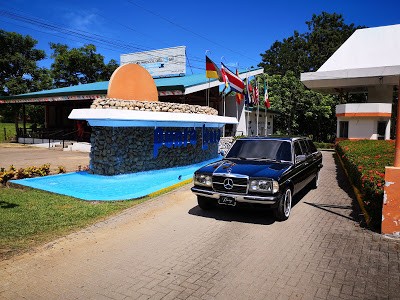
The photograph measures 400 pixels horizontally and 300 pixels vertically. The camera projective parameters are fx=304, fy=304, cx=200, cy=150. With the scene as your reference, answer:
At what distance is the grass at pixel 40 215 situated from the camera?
535cm

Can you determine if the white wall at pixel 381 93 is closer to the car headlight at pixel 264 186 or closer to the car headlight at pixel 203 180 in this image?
the car headlight at pixel 264 186

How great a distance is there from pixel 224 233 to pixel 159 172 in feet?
23.2

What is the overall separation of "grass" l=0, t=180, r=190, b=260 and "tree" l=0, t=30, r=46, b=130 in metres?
29.9

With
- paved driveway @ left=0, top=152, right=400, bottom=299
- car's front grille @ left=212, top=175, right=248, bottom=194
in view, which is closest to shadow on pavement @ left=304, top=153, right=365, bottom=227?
paved driveway @ left=0, top=152, right=400, bottom=299

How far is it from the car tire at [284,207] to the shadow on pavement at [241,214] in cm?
19

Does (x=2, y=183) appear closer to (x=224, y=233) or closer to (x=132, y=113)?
(x=132, y=113)

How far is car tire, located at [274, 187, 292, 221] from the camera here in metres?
6.30

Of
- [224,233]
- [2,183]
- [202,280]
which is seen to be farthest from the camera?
[2,183]

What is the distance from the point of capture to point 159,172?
1252 centimetres

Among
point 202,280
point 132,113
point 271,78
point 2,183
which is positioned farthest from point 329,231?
point 271,78

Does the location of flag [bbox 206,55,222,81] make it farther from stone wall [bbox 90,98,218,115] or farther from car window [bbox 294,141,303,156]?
car window [bbox 294,141,303,156]

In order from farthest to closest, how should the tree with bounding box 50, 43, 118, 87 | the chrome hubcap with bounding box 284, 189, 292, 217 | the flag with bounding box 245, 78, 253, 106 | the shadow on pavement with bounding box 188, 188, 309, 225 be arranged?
the tree with bounding box 50, 43, 118, 87 < the flag with bounding box 245, 78, 253, 106 < the chrome hubcap with bounding box 284, 189, 292, 217 < the shadow on pavement with bounding box 188, 188, 309, 225

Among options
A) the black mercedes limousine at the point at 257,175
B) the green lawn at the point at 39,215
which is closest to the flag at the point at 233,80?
the black mercedes limousine at the point at 257,175

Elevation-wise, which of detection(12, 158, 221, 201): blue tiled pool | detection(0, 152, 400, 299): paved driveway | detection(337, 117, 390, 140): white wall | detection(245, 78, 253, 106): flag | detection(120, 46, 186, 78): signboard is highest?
detection(120, 46, 186, 78): signboard
